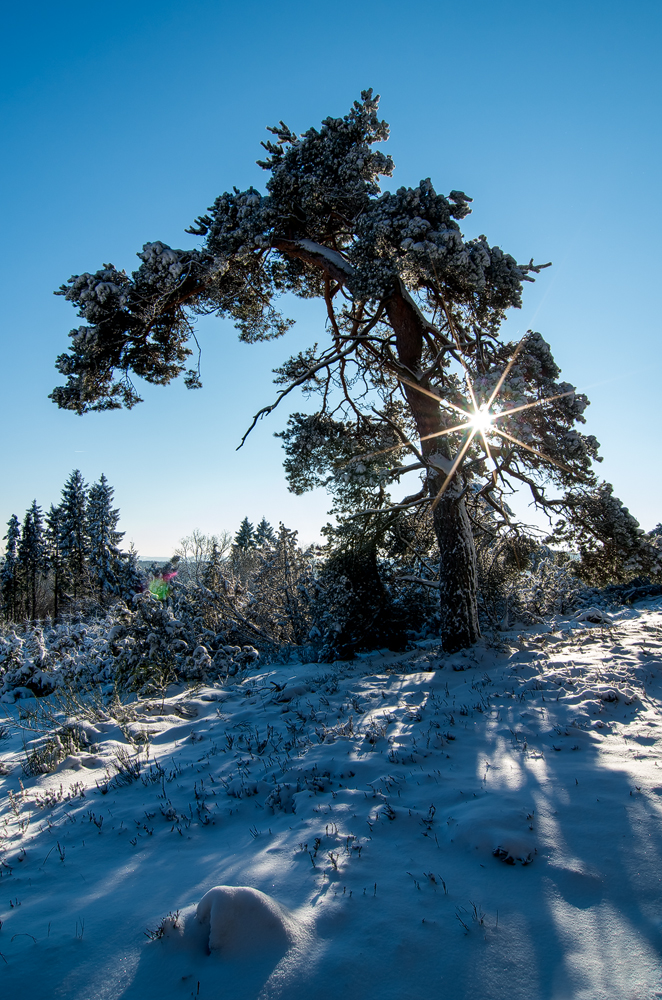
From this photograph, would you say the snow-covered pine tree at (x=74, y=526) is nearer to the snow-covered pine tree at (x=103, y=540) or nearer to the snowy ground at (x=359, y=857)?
the snow-covered pine tree at (x=103, y=540)

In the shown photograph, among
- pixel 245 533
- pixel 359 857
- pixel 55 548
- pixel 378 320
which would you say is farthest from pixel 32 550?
pixel 359 857

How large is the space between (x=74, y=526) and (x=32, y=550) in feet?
27.1

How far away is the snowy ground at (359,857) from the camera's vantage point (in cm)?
182

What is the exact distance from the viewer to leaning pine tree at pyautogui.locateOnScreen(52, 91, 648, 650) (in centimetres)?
726

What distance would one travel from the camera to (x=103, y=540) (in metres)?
39.7

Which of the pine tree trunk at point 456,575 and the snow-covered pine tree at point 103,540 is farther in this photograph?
the snow-covered pine tree at point 103,540

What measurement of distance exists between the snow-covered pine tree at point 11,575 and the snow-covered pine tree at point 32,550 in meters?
0.98

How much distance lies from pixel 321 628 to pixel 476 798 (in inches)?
290

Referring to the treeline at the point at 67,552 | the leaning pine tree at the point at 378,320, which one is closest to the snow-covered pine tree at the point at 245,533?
the treeline at the point at 67,552

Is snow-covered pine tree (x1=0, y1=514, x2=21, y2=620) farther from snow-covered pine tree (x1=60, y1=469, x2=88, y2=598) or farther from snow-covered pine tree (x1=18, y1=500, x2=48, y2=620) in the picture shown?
snow-covered pine tree (x1=60, y1=469, x2=88, y2=598)

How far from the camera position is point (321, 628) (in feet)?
33.7

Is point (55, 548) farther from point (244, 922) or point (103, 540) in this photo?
point (244, 922)

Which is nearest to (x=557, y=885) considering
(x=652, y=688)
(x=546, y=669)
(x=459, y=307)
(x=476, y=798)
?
(x=476, y=798)

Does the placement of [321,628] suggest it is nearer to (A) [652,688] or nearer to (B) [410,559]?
(B) [410,559]
